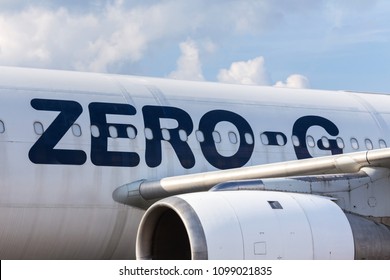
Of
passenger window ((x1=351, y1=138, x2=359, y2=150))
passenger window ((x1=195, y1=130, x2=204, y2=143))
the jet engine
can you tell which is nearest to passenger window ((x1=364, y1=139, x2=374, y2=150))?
passenger window ((x1=351, y1=138, x2=359, y2=150))

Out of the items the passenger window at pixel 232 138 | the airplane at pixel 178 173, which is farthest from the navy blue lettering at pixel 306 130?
the passenger window at pixel 232 138

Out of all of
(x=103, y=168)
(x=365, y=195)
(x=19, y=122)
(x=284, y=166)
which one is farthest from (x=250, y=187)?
(x=19, y=122)

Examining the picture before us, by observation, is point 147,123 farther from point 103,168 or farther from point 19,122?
point 19,122

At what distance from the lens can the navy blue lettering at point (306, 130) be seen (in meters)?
16.8

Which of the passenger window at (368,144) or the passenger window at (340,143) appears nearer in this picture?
the passenger window at (340,143)

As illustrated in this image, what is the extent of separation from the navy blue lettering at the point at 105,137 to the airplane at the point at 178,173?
17 mm

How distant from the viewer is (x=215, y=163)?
1582 cm

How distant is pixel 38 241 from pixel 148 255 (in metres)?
2.41

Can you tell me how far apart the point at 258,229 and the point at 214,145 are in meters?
4.30

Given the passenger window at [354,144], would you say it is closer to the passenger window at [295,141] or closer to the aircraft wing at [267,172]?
the passenger window at [295,141]

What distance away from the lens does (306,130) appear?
17.1m

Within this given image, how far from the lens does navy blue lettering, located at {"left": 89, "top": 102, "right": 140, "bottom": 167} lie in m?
14.8

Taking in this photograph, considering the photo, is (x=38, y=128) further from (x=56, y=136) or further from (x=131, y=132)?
(x=131, y=132)

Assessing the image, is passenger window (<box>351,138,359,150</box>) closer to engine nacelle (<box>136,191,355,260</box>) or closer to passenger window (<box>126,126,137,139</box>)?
passenger window (<box>126,126,137,139</box>)
